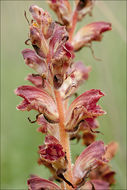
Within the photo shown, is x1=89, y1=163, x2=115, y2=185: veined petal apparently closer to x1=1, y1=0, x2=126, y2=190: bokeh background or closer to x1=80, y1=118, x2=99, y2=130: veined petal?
x1=1, y1=0, x2=126, y2=190: bokeh background

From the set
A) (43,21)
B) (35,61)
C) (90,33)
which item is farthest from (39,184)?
(90,33)

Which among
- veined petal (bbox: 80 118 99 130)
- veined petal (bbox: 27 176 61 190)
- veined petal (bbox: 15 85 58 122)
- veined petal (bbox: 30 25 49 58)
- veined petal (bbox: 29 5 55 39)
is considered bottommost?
veined petal (bbox: 27 176 61 190)

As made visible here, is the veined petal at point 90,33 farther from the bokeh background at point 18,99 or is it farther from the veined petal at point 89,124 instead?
the bokeh background at point 18,99

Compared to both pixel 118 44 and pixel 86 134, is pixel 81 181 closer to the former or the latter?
pixel 86 134

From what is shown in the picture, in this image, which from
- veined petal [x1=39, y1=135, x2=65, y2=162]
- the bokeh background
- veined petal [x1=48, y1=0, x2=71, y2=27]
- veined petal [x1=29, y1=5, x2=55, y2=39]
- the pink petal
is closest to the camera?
veined petal [x1=39, y1=135, x2=65, y2=162]

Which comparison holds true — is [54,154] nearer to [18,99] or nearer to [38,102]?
[38,102]

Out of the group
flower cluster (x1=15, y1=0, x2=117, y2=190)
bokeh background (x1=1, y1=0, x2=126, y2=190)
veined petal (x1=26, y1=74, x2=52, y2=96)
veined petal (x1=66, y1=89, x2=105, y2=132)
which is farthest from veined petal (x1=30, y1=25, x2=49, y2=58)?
bokeh background (x1=1, y1=0, x2=126, y2=190)

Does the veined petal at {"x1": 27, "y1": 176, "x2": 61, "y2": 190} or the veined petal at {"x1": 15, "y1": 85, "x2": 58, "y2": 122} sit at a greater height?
the veined petal at {"x1": 15, "y1": 85, "x2": 58, "y2": 122}

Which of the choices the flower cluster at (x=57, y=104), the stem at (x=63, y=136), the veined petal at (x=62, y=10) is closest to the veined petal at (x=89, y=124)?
the flower cluster at (x=57, y=104)

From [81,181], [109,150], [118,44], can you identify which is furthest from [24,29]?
[81,181]
